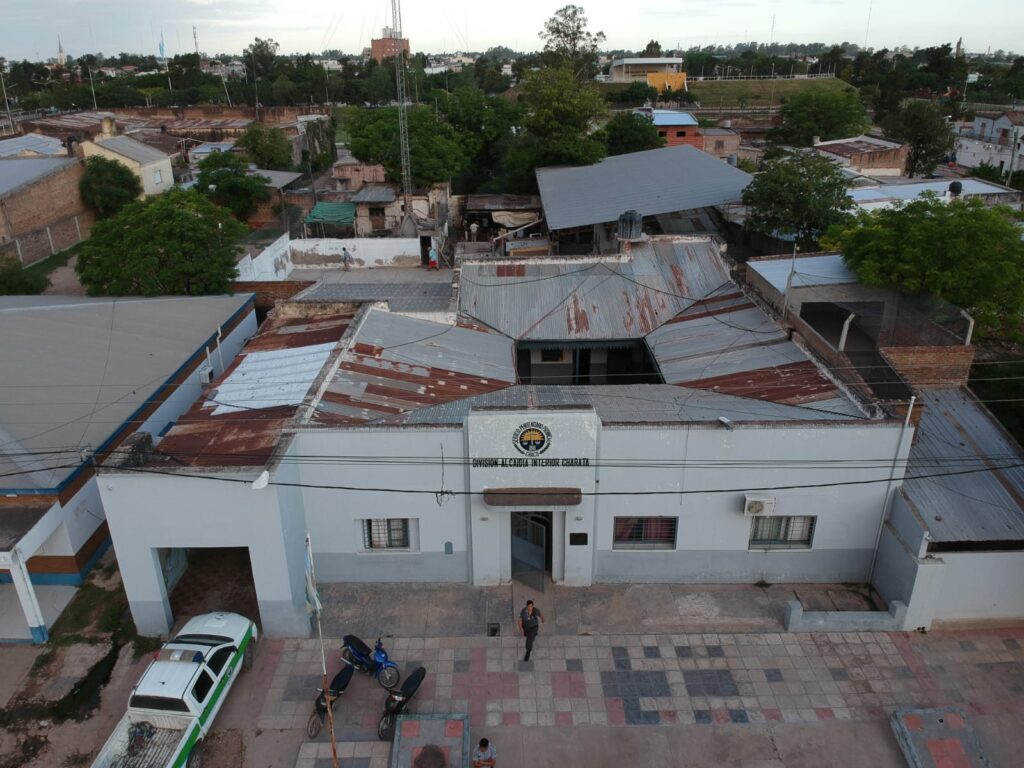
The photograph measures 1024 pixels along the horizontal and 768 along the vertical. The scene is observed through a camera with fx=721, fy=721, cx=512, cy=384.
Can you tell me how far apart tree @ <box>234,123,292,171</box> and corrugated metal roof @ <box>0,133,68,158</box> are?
11.5 metres

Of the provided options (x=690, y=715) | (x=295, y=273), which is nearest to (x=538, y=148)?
(x=295, y=273)

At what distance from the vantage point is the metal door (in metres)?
15.1

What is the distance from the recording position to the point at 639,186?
32469 mm

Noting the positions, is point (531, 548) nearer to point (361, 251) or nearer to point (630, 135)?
point (361, 251)

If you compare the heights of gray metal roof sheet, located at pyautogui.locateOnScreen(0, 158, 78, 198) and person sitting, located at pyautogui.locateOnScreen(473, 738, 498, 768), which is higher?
gray metal roof sheet, located at pyautogui.locateOnScreen(0, 158, 78, 198)

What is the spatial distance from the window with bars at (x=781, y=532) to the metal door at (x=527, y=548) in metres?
4.34

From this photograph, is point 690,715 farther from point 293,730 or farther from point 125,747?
point 125,747

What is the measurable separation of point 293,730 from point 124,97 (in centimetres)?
9553

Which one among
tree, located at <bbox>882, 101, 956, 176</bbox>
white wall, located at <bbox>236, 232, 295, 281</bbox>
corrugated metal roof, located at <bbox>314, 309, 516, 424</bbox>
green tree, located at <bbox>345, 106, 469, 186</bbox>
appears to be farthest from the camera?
tree, located at <bbox>882, 101, 956, 176</bbox>

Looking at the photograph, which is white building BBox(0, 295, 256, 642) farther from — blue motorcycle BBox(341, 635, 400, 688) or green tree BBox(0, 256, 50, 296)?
blue motorcycle BBox(341, 635, 400, 688)

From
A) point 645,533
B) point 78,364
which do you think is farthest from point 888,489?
point 78,364

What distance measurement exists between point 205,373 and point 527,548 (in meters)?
10.4

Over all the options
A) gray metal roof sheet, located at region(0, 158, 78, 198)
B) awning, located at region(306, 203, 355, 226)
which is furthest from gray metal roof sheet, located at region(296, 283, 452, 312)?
gray metal roof sheet, located at region(0, 158, 78, 198)

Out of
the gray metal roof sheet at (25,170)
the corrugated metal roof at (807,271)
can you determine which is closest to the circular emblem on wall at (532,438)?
the corrugated metal roof at (807,271)
